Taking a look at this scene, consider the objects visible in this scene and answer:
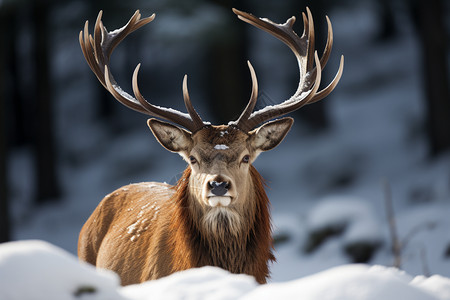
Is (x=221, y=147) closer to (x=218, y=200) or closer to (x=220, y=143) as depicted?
(x=220, y=143)

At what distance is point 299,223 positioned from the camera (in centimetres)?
1112

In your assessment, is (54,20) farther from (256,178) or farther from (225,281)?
(225,281)

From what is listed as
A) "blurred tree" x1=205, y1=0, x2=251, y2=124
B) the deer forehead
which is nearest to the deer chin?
the deer forehead

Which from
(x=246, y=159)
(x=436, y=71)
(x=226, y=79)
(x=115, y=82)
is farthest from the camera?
(x=226, y=79)

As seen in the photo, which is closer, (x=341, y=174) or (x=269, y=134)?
(x=269, y=134)

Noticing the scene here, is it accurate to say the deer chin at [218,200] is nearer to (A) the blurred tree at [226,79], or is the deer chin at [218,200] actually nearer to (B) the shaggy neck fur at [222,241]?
(B) the shaggy neck fur at [222,241]

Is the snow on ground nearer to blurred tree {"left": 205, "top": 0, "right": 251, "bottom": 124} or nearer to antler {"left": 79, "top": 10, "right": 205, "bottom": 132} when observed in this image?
antler {"left": 79, "top": 10, "right": 205, "bottom": 132}

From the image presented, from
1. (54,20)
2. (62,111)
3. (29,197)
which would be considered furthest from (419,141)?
(62,111)

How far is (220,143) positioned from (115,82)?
1.28 meters

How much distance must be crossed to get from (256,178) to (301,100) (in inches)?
29.0

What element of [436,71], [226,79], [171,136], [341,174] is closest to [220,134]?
[171,136]

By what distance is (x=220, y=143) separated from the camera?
4805 mm

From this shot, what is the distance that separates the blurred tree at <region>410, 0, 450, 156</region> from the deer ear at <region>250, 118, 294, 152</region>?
1010 centimetres

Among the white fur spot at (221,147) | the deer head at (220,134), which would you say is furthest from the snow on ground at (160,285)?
the white fur spot at (221,147)
